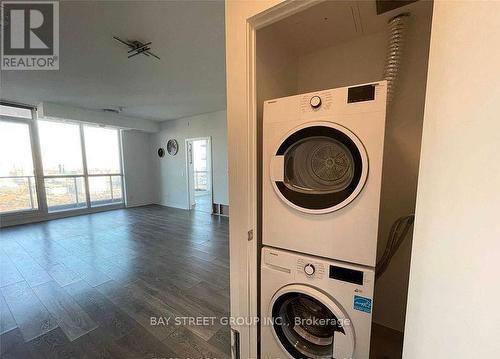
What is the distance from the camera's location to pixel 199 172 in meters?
8.11

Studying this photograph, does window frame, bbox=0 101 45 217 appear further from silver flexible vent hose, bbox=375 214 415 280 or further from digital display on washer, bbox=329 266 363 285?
silver flexible vent hose, bbox=375 214 415 280

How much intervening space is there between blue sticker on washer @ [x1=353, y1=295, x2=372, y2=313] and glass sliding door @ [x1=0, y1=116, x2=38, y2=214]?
6.13 m

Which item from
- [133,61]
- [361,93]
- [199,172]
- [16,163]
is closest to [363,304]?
[361,93]

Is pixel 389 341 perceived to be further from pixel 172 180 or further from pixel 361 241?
pixel 172 180

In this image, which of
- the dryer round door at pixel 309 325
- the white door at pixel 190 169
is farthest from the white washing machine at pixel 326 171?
the white door at pixel 190 169

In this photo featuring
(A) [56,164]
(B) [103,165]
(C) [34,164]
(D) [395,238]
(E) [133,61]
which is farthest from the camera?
(B) [103,165]

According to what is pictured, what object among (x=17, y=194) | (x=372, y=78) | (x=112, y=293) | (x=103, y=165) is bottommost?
(x=112, y=293)

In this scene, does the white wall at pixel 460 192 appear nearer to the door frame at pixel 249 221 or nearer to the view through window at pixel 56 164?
the door frame at pixel 249 221

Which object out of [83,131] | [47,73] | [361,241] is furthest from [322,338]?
[83,131]

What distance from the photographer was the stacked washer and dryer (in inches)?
38.9

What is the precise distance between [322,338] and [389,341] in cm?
74

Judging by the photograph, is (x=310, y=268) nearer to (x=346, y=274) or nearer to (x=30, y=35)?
(x=346, y=274)

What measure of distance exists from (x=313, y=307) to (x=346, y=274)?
0.37m

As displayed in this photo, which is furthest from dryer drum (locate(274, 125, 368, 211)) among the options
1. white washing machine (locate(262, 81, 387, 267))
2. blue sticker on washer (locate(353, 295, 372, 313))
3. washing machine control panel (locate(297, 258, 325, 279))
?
blue sticker on washer (locate(353, 295, 372, 313))
